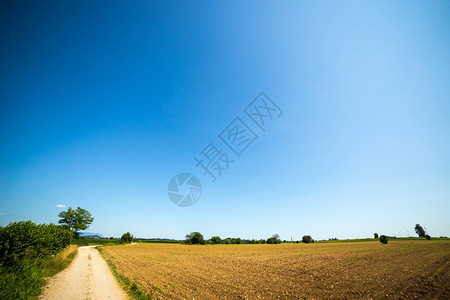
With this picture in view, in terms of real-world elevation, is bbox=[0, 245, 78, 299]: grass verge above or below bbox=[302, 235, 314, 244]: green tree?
above

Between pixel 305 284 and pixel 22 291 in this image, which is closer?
pixel 22 291

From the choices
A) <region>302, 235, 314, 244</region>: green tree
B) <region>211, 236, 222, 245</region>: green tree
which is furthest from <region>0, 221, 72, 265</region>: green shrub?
<region>302, 235, 314, 244</region>: green tree

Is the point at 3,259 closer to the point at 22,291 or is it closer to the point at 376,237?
the point at 22,291

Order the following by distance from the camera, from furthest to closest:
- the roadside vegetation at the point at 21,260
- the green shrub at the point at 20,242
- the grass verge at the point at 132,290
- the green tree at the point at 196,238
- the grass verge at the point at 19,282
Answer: the green tree at the point at 196,238
the green shrub at the point at 20,242
the grass verge at the point at 132,290
the roadside vegetation at the point at 21,260
the grass verge at the point at 19,282

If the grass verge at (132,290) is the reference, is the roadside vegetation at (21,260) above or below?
above

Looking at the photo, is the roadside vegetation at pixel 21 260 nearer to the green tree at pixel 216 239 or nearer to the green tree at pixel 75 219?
the green tree at pixel 75 219

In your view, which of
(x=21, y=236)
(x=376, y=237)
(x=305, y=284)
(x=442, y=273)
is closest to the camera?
(x=21, y=236)

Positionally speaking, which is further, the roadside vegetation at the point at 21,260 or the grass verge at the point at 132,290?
the grass verge at the point at 132,290

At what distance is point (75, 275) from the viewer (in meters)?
14.5

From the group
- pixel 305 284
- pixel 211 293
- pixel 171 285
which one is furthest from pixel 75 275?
pixel 305 284

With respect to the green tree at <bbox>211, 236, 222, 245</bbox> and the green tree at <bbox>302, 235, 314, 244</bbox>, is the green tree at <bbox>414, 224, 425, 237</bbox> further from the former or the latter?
the green tree at <bbox>211, 236, 222, 245</bbox>

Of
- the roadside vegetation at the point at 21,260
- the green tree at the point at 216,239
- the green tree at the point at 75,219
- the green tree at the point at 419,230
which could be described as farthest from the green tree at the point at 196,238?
the green tree at the point at 419,230

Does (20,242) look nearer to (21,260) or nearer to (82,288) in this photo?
(21,260)

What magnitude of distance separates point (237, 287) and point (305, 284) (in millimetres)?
4938
